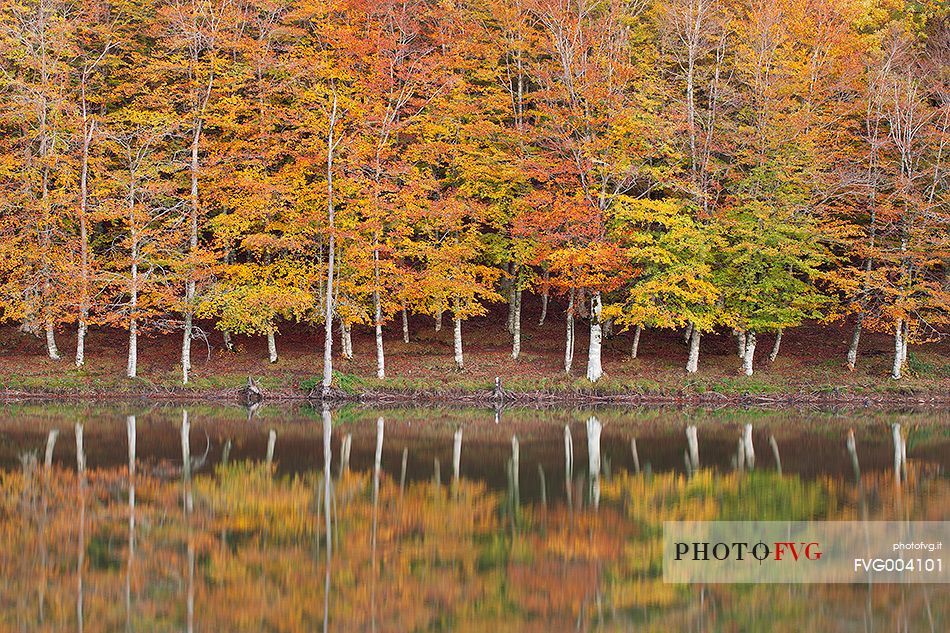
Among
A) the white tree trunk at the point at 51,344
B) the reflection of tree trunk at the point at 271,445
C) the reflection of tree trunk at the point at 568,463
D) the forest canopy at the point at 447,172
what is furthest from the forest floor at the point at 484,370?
the reflection of tree trunk at the point at 271,445

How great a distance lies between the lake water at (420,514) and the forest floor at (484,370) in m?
4.92

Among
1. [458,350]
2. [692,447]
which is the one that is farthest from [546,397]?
[692,447]

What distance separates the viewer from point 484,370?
116 ft

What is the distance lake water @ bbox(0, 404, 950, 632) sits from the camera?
11.3m

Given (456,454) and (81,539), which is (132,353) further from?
(81,539)

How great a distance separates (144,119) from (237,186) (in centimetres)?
396

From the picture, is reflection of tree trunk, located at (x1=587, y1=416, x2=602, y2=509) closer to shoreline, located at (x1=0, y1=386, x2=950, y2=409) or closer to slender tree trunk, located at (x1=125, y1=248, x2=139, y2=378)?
shoreline, located at (x1=0, y1=386, x2=950, y2=409)

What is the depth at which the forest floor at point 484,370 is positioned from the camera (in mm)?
33656

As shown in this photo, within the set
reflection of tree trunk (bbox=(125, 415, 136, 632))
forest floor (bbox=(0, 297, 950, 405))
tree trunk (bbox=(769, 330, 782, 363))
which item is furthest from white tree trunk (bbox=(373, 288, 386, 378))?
tree trunk (bbox=(769, 330, 782, 363))

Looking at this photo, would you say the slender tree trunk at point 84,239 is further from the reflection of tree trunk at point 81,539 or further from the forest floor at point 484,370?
the reflection of tree trunk at point 81,539

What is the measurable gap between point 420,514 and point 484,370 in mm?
19382

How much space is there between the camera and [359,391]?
33688 millimetres

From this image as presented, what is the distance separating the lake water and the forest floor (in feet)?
16.1

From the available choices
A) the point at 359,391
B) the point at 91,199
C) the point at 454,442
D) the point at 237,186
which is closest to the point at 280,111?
the point at 237,186
